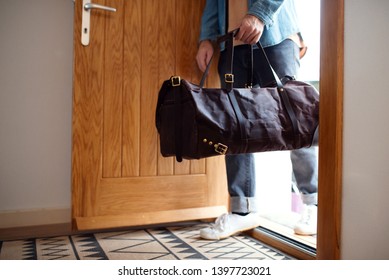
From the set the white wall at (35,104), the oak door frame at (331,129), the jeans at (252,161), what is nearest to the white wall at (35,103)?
the white wall at (35,104)

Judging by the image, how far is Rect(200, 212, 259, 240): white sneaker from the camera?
4.28 ft

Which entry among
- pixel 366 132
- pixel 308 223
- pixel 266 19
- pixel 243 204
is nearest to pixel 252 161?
pixel 243 204

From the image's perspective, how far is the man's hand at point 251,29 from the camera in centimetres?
113

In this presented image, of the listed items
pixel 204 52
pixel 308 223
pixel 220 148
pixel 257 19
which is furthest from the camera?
pixel 204 52

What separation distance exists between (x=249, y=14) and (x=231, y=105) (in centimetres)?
31

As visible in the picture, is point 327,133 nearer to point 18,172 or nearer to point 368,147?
point 368,147

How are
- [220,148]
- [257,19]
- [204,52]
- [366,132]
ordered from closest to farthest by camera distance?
[366,132] → [220,148] → [257,19] → [204,52]

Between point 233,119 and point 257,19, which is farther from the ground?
point 257,19

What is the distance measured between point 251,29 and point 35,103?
0.88 meters

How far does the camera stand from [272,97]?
1108 mm

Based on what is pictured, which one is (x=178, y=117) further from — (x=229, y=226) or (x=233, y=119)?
(x=229, y=226)

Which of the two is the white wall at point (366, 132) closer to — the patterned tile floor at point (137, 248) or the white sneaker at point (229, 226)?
the patterned tile floor at point (137, 248)

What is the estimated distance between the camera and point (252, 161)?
135 centimetres

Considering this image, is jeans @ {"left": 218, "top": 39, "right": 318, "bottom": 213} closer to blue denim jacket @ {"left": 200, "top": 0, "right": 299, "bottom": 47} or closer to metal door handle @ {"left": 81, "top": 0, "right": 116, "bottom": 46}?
blue denim jacket @ {"left": 200, "top": 0, "right": 299, "bottom": 47}
